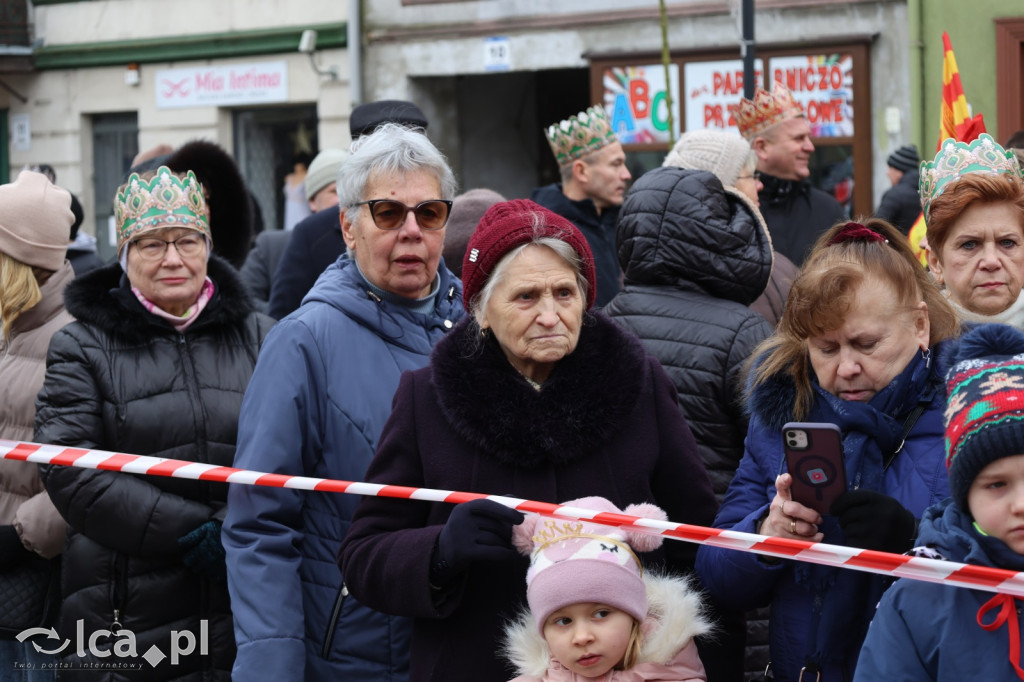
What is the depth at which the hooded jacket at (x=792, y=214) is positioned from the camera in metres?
7.21

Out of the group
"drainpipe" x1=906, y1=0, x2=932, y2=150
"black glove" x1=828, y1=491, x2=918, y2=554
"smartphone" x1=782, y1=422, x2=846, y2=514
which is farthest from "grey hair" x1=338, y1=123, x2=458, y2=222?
"drainpipe" x1=906, y1=0, x2=932, y2=150

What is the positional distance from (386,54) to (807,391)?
47.0 feet

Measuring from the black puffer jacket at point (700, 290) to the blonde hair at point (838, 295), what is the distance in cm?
90

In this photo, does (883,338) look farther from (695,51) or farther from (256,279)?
(695,51)

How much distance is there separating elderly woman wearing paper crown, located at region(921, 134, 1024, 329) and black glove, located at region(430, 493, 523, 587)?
1.66 meters

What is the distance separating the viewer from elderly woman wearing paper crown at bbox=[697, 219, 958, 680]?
2977 millimetres

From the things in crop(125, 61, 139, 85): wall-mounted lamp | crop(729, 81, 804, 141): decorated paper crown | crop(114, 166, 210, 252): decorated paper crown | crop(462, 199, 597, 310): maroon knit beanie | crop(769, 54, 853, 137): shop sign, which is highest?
crop(125, 61, 139, 85): wall-mounted lamp

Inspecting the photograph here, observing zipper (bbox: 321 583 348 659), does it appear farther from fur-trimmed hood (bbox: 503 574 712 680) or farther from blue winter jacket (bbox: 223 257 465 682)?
fur-trimmed hood (bbox: 503 574 712 680)

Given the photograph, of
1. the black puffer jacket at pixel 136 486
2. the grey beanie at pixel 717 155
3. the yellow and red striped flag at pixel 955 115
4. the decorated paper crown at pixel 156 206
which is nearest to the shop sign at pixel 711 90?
the grey beanie at pixel 717 155

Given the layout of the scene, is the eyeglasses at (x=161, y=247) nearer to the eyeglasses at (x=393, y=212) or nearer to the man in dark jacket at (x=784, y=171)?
the eyeglasses at (x=393, y=212)

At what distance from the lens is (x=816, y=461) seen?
2.78 metres

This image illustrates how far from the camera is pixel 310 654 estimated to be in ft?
11.9

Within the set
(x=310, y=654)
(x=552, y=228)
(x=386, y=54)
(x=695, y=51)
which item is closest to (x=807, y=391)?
(x=552, y=228)

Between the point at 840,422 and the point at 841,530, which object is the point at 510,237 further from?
the point at 841,530
